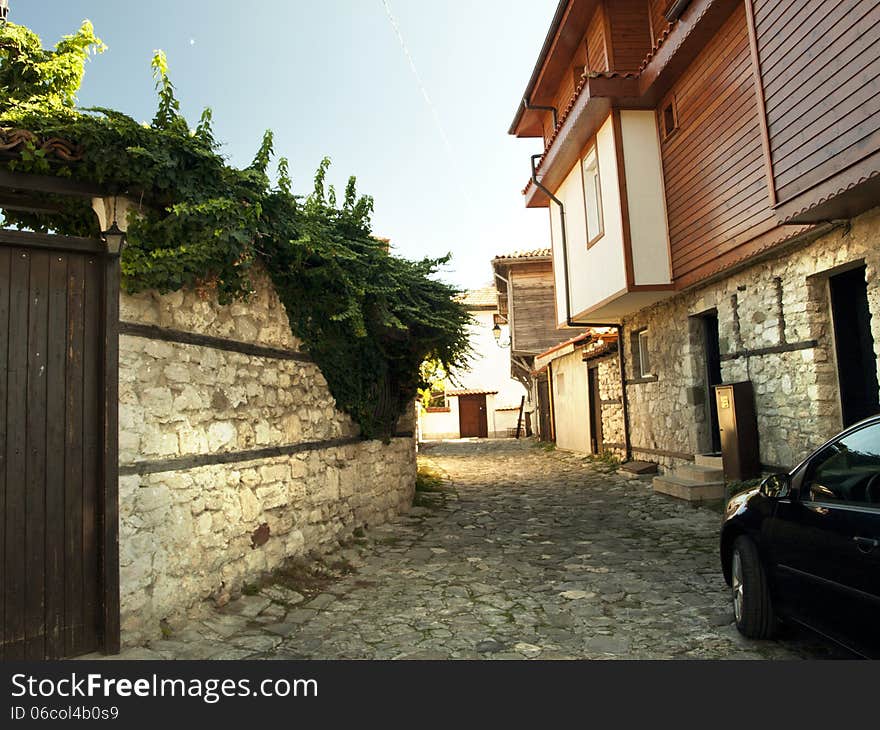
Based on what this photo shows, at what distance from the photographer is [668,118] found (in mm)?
9945

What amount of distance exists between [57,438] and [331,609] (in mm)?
2427

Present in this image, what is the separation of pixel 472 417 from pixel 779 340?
25959 mm

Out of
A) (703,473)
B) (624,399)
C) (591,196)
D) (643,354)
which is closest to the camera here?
(703,473)

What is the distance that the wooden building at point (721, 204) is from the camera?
5793mm

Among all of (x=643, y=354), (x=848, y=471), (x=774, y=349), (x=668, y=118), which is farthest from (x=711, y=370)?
(x=848, y=471)

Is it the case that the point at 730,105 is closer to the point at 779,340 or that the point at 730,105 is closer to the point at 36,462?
the point at 779,340

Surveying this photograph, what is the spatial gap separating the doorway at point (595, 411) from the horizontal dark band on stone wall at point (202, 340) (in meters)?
10.8

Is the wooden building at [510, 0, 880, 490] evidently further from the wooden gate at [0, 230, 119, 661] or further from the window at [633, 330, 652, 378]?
the wooden gate at [0, 230, 119, 661]

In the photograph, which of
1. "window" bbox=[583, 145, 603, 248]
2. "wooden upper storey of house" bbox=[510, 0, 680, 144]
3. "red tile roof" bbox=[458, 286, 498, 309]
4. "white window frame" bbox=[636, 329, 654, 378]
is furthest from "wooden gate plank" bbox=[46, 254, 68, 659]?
"red tile roof" bbox=[458, 286, 498, 309]

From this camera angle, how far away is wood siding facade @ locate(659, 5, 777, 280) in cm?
759

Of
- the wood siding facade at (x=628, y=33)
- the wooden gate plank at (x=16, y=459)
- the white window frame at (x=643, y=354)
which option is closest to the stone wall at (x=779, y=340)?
the white window frame at (x=643, y=354)

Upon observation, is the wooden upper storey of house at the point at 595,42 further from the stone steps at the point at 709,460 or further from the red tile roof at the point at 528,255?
the red tile roof at the point at 528,255

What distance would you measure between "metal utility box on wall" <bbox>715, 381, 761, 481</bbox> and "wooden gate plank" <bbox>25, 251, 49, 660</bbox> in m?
7.64

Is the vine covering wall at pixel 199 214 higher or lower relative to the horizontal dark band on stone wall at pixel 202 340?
higher
